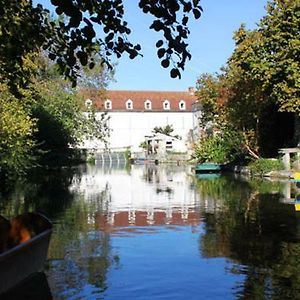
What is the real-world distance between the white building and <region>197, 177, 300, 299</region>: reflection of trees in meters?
96.1

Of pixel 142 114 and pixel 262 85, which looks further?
pixel 142 114

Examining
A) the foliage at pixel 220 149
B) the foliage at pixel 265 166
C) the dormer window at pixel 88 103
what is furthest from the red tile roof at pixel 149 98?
the foliage at pixel 265 166

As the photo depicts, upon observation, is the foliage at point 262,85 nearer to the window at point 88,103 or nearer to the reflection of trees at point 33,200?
the reflection of trees at point 33,200

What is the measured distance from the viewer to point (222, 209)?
829 inches

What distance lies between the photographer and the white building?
394 ft

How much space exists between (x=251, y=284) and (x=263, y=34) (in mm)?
30057

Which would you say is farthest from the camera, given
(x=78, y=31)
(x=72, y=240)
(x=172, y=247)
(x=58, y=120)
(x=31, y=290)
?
(x=58, y=120)

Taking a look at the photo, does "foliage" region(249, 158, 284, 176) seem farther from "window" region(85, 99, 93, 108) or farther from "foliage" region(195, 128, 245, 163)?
"window" region(85, 99, 93, 108)

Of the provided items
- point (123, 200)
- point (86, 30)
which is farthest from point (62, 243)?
point (123, 200)

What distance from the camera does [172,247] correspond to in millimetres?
13594

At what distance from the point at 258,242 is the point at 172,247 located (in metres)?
2.05

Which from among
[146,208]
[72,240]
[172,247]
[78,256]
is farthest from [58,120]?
[78,256]

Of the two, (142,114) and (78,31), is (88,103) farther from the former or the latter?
(78,31)

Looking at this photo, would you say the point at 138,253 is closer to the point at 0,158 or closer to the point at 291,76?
the point at 0,158
